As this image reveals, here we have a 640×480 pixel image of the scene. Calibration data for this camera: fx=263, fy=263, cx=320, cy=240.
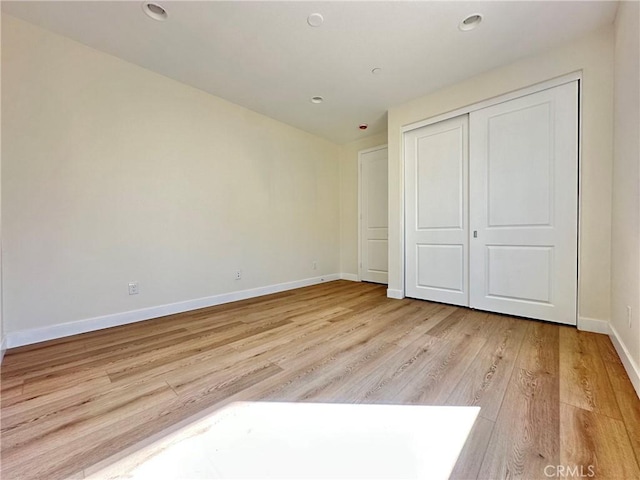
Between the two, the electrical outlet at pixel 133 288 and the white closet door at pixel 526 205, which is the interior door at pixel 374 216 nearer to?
the white closet door at pixel 526 205

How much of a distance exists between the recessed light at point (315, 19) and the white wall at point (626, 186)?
Answer: 193 cm

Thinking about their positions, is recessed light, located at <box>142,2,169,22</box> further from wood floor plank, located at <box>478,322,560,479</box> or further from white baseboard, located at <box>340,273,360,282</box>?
white baseboard, located at <box>340,273,360,282</box>

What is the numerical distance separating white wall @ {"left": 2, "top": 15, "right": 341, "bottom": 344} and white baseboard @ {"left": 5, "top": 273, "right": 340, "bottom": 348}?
0.21 feet

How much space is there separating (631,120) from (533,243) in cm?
118

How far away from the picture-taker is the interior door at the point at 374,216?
14.6 feet

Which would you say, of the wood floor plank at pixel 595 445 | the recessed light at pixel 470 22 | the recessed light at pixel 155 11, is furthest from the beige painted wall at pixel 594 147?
the recessed light at pixel 155 11

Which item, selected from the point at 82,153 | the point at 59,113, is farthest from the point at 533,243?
the point at 59,113

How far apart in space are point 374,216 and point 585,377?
336 cm

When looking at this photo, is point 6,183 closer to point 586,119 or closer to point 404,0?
point 404,0

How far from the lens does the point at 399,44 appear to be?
2.34 metres

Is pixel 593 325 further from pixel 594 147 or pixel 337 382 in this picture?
pixel 337 382

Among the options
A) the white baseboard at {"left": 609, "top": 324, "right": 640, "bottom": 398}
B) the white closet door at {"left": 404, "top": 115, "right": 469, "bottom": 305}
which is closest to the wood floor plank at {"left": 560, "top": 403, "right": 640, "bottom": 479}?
the white baseboard at {"left": 609, "top": 324, "right": 640, "bottom": 398}

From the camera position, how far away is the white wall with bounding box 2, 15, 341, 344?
6.93ft

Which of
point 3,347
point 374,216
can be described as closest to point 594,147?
point 374,216
